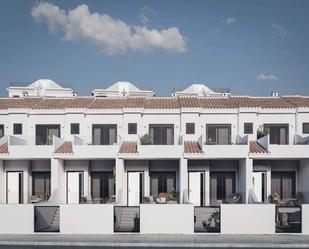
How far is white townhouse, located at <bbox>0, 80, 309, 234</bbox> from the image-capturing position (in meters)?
24.9

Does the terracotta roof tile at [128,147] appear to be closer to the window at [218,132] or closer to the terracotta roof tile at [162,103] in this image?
the terracotta roof tile at [162,103]

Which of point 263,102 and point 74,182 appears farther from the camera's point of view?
point 263,102

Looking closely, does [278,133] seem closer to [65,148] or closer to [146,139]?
[146,139]

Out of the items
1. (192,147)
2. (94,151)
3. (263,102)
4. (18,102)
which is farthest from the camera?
(18,102)

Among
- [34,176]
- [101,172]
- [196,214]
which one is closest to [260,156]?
[196,214]

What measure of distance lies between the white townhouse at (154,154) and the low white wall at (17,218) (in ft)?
2.43

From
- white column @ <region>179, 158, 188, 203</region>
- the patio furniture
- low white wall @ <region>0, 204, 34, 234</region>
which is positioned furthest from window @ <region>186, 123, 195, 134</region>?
low white wall @ <region>0, 204, 34, 234</region>

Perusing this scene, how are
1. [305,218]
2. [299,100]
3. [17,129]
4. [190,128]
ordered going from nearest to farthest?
[305,218], [190,128], [17,129], [299,100]

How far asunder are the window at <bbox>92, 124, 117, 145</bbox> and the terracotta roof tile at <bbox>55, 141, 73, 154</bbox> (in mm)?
2183

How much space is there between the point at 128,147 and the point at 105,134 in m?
3.34

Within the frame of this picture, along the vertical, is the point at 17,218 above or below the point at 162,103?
below

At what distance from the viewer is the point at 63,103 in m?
31.0

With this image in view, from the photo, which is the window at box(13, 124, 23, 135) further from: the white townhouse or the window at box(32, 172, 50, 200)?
the window at box(32, 172, 50, 200)

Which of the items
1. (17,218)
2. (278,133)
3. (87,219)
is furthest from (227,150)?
(17,218)
